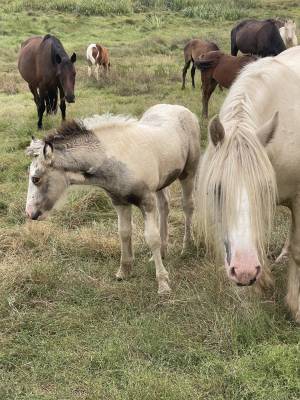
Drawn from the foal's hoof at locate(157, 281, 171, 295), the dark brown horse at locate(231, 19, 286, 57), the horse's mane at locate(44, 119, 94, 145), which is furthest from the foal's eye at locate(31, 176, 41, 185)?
the dark brown horse at locate(231, 19, 286, 57)

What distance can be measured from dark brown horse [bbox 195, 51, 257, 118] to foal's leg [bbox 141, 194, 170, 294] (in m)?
5.85

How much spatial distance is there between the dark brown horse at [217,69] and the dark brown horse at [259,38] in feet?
7.06

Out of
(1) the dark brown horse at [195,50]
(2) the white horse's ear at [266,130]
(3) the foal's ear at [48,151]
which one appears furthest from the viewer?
(1) the dark brown horse at [195,50]

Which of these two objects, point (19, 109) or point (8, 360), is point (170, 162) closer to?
point (8, 360)

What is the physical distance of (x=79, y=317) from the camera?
12.1 ft

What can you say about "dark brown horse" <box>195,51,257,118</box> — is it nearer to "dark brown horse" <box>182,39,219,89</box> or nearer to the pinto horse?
"dark brown horse" <box>182,39,219,89</box>

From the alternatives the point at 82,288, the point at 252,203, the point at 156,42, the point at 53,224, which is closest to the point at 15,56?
the point at 156,42

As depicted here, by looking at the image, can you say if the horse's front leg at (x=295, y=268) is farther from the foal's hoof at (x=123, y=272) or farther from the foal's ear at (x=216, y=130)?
the foal's hoof at (x=123, y=272)

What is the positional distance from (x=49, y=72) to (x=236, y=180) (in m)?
7.94

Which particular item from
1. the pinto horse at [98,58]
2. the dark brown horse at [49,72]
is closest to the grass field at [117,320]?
the dark brown horse at [49,72]

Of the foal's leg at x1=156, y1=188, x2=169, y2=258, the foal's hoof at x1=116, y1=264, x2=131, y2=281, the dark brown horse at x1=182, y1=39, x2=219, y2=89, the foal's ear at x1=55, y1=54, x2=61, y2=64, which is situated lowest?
the foal's hoof at x1=116, y1=264, x2=131, y2=281

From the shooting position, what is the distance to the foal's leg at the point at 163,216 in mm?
4766

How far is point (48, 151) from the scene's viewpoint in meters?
3.67

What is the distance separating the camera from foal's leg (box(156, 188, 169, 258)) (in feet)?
15.6
